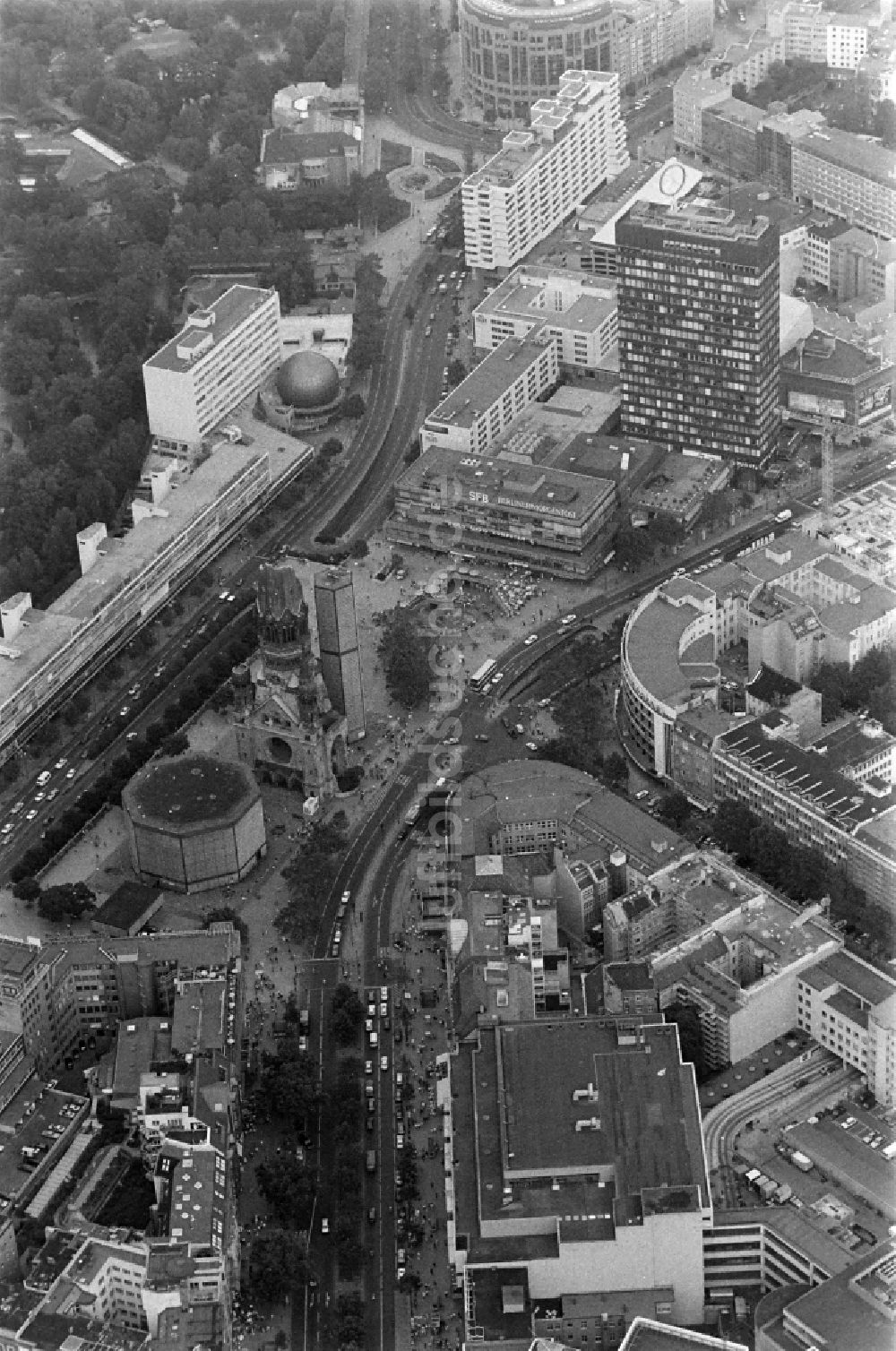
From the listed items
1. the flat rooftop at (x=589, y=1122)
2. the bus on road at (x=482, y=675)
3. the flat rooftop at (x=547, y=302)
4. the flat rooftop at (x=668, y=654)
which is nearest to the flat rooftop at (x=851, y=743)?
the flat rooftop at (x=668, y=654)

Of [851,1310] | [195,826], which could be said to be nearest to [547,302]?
[195,826]

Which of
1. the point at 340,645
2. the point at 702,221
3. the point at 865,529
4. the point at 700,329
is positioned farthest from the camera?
the point at 700,329

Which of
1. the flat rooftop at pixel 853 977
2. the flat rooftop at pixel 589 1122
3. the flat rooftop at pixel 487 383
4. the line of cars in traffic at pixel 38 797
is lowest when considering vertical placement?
the line of cars in traffic at pixel 38 797

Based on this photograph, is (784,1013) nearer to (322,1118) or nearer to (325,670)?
(322,1118)

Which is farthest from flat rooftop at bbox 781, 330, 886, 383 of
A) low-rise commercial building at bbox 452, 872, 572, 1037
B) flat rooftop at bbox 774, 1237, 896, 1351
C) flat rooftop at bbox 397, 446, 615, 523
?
flat rooftop at bbox 774, 1237, 896, 1351

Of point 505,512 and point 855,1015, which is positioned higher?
point 855,1015

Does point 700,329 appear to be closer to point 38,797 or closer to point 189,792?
point 189,792

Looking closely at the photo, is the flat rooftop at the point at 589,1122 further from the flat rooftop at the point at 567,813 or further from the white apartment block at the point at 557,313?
the white apartment block at the point at 557,313
